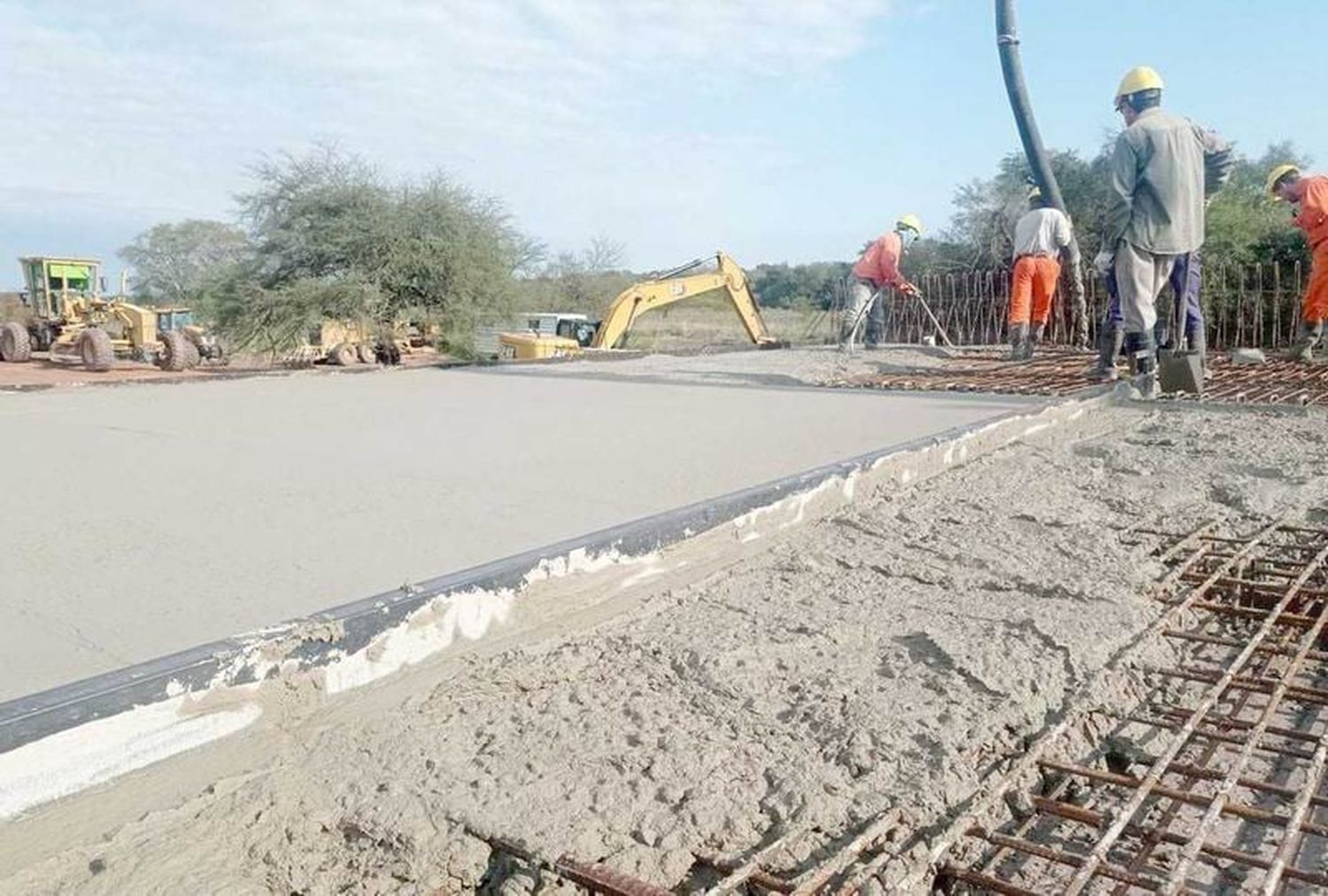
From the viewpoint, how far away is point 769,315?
34.1 meters

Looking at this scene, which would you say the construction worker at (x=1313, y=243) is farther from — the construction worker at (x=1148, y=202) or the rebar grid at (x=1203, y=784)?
the rebar grid at (x=1203, y=784)

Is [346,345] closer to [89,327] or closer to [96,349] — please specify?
[96,349]

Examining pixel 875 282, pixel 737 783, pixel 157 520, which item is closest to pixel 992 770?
pixel 737 783

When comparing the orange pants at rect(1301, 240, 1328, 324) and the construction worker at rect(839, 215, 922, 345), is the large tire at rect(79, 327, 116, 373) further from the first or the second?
the orange pants at rect(1301, 240, 1328, 324)

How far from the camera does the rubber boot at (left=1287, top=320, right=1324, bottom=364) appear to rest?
7410mm

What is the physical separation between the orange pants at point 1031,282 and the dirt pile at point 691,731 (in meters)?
5.42

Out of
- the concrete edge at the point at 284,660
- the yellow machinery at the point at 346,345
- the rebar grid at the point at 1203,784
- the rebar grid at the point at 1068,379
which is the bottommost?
the rebar grid at the point at 1203,784

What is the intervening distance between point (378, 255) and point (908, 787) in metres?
17.8

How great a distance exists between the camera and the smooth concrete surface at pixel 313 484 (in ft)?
6.89

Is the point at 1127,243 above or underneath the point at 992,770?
above

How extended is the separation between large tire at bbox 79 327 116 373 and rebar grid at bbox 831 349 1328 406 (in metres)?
15.5

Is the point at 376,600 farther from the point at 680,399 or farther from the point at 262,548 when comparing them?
the point at 680,399

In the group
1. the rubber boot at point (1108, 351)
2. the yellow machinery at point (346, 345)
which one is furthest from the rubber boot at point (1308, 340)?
the yellow machinery at point (346, 345)

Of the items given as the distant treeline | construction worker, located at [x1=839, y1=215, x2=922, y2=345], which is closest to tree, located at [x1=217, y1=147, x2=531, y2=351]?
the distant treeline
